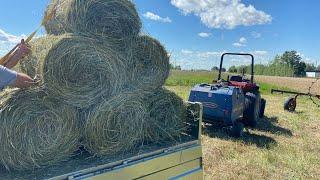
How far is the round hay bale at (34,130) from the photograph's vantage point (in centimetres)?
253

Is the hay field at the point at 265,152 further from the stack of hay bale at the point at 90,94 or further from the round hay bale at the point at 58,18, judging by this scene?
the round hay bale at the point at 58,18

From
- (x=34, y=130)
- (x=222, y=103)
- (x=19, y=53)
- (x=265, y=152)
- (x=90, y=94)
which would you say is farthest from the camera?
(x=222, y=103)

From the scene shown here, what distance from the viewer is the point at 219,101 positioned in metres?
8.51

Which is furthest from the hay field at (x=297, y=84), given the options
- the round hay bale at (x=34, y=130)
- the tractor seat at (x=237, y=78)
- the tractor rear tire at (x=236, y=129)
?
the round hay bale at (x=34, y=130)

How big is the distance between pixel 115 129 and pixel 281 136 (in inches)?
273

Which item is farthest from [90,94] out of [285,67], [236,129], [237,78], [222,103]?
[285,67]

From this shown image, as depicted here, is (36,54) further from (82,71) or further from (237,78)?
(237,78)

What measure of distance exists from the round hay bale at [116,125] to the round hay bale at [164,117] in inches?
6.8

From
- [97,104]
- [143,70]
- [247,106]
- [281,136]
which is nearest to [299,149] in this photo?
[281,136]

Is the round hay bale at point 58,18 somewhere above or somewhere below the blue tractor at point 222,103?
above

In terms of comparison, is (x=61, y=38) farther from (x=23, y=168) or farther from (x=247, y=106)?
(x=247, y=106)

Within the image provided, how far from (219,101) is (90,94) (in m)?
5.90

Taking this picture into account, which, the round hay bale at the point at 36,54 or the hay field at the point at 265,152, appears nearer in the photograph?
the round hay bale at the point at 36,54

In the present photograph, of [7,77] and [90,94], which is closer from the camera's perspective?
[7,77]
